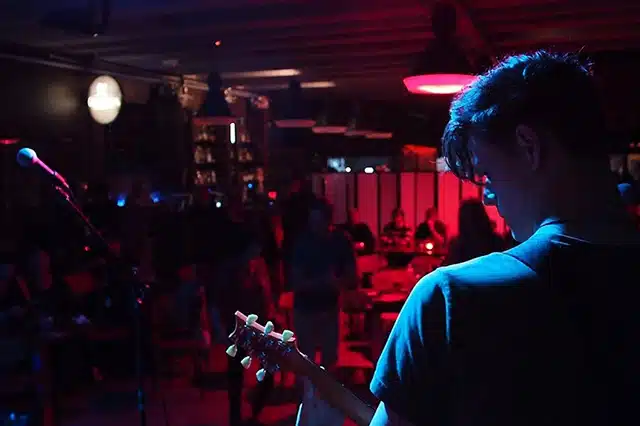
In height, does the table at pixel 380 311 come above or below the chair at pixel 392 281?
below

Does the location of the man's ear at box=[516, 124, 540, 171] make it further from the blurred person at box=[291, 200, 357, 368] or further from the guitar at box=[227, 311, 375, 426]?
the blurred person at box=[291, 200, 357, 368]

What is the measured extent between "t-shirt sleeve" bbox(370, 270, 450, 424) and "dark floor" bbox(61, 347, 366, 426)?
436 centimetres

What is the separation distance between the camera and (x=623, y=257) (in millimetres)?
847

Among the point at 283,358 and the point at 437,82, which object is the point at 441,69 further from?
the point at 283,358

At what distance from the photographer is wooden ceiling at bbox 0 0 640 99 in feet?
17.6

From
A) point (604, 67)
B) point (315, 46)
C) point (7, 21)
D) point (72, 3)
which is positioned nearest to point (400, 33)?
point (315, 46)

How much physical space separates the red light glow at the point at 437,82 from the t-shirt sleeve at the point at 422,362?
3120 mm

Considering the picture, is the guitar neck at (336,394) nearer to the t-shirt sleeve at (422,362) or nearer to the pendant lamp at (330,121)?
the t-shirt sleeve at (422,362)

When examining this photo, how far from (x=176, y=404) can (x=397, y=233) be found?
14.7 ft

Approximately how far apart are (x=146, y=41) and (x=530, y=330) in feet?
21.5

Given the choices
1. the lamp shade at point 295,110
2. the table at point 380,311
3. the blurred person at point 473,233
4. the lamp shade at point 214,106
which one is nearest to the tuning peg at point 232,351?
the blurred person at point 473,233

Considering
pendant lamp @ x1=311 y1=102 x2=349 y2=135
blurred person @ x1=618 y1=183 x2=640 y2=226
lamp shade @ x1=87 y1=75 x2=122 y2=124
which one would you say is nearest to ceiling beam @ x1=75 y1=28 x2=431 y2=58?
lamp shade @ x1=87 y1=75 x2=122 y2=124

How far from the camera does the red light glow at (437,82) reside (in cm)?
388

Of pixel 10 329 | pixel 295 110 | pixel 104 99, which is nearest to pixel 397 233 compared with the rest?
pixel 295 110
